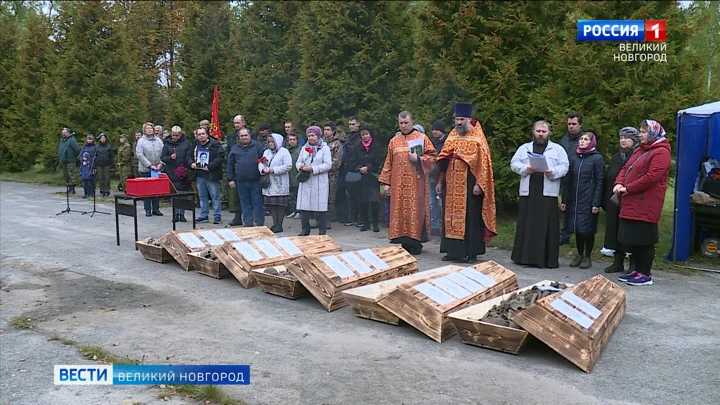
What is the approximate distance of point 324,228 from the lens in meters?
10.9

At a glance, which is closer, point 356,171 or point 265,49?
point 356,171

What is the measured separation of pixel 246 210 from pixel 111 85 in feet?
43.0

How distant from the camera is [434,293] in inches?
224

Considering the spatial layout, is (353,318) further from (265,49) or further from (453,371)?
(265,49)

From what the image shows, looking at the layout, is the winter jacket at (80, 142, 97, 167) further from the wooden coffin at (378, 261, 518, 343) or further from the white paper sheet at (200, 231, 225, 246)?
the wooden coffin at (378, 261, 518, 343)

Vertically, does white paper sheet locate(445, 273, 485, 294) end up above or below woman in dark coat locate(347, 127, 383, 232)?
below

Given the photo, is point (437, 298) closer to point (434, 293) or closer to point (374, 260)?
point (434, 293)

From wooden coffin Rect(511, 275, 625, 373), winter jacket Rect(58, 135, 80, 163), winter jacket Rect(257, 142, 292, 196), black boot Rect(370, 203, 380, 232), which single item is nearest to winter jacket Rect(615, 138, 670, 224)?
wooden coffin Rect(511, 275, 625, 373)

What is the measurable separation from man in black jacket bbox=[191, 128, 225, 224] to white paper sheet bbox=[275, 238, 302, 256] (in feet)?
16.0

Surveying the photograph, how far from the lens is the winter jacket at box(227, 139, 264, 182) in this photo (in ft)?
37.3

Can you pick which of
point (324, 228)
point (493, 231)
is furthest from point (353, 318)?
point (324, 228)

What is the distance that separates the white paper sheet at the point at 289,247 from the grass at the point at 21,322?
116 inches

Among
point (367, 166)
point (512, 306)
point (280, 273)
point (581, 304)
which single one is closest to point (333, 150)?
point (367, 166)

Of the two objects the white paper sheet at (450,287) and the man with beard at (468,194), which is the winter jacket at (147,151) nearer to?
the man with beard at (468,194)
